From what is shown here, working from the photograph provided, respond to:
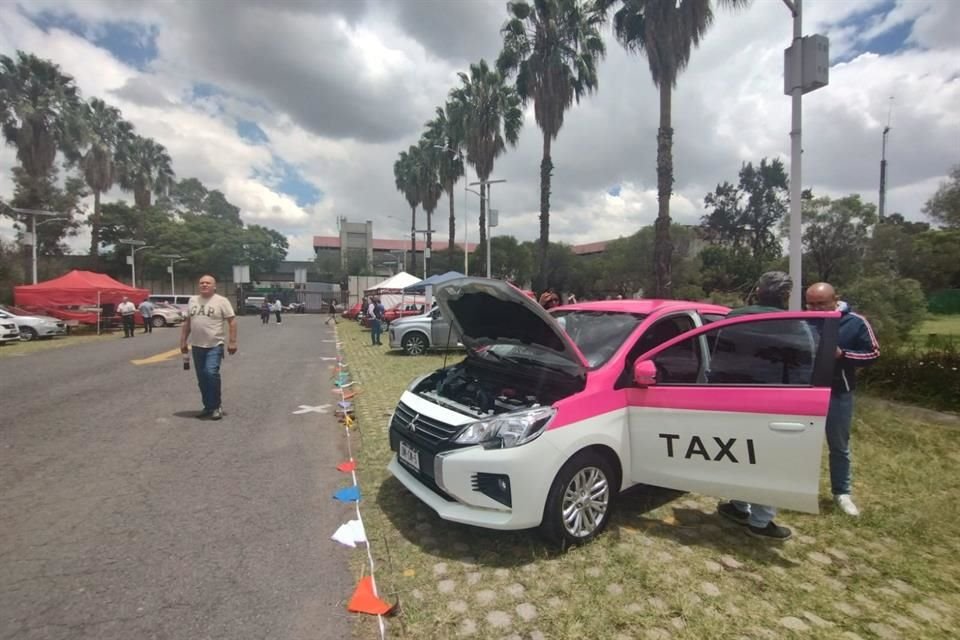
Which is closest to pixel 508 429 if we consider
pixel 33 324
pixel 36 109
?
pixel 33 324

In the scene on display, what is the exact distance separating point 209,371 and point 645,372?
216 inches

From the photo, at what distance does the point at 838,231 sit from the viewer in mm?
33188

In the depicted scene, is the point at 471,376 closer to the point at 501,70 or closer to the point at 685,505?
the point at 685,505

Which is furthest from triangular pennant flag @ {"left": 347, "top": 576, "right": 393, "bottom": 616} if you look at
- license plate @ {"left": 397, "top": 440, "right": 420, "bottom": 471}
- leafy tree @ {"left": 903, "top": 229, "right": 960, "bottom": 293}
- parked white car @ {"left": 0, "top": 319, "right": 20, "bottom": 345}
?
leafy tree @ {"left": 903, "top": 229, "right": 960, "bottom": 293}

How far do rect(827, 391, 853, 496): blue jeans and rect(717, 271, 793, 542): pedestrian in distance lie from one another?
755mm

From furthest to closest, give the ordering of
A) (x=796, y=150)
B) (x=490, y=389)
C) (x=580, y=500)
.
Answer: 1. (x=796, y=150)
2. (x=490, y=389)
3. (x=580, y=500)

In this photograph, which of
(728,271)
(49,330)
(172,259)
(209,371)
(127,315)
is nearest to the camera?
(209,371)

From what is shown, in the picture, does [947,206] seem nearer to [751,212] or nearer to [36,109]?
[751,212]

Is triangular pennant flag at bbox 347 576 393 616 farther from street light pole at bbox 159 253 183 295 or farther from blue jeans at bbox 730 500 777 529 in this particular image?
street light pole at bbox 159 253 183 295

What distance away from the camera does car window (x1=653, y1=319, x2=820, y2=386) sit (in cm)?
320

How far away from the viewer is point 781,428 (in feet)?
10.1

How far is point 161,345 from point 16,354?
12.3ft

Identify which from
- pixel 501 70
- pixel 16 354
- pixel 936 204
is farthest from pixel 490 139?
pixel 936 204

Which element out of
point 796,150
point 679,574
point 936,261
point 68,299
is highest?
point 936,261
